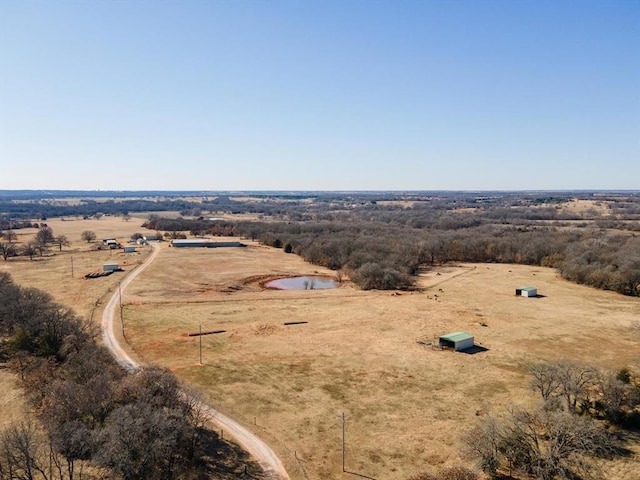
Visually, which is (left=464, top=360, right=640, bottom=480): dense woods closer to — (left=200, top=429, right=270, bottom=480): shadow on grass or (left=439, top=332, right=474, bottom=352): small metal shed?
(left=439, top=332, right=474, bottom=352): small metal shed

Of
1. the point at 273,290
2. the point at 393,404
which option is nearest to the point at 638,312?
the point at 393,404

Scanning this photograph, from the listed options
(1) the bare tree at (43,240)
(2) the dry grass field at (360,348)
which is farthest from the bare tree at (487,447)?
(1) the bare tree at (43,240)

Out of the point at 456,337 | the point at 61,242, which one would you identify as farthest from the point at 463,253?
the point at 61,242

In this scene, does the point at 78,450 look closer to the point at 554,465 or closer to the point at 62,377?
the point at 62,377

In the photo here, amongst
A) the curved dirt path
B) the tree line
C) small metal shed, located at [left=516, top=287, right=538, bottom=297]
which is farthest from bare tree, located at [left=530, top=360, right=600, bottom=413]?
the tree line

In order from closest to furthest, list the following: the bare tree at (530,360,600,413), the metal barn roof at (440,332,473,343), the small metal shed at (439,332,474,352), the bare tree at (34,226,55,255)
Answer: the bare tree at (530,360,600,413) < the small metal shed at (439,332,474,352) < the metal barn roof at (440,332,473,343) < the bare tree at (34,226,55,255)

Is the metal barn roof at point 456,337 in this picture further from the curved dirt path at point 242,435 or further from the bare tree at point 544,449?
the curved dirt path at point 242,435
